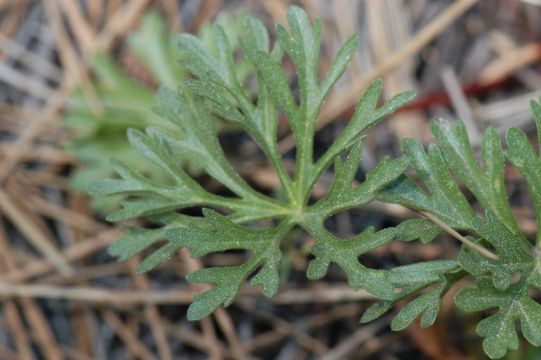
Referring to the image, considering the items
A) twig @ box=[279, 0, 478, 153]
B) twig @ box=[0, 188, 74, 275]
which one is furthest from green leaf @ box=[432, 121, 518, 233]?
twig @ box=[0, 188, 74, 275]

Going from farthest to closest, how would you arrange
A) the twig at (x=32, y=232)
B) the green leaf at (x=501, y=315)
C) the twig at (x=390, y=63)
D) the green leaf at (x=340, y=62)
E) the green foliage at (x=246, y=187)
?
1. the twig at (x=32, y=232)
2. the twig at (x=390, y=63)
3. the green leaf at (x=340, y=62)
4. the green foliage at (x=246, y=187)
5. the green leaf at (x=501, y=315)

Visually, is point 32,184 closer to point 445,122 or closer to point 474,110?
point 474,110

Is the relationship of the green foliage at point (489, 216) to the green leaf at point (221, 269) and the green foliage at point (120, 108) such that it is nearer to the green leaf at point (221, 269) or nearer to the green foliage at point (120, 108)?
the green leaf at point (221, 269)

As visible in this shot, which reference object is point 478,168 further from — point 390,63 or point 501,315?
point 390,63

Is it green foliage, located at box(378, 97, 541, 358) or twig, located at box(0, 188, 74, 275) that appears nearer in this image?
green foliage, located at box(378, 97, 541, 358)

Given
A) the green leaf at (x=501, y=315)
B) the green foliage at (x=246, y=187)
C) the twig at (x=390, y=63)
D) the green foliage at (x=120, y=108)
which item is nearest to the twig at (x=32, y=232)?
the green foliage at (x=120, y=108)

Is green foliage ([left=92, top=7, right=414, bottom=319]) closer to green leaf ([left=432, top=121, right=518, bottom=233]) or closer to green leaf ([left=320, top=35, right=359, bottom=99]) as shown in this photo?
green leaf ([left=320, top=35, right=359, bottom=99])

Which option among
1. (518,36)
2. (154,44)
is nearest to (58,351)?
(154,44)

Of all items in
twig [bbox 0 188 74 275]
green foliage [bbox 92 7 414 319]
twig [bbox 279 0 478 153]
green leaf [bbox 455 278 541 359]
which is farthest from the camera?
twig [bbox 0 188 74 275]

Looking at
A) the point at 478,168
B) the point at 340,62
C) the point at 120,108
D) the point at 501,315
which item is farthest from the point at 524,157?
the point at 120,108
